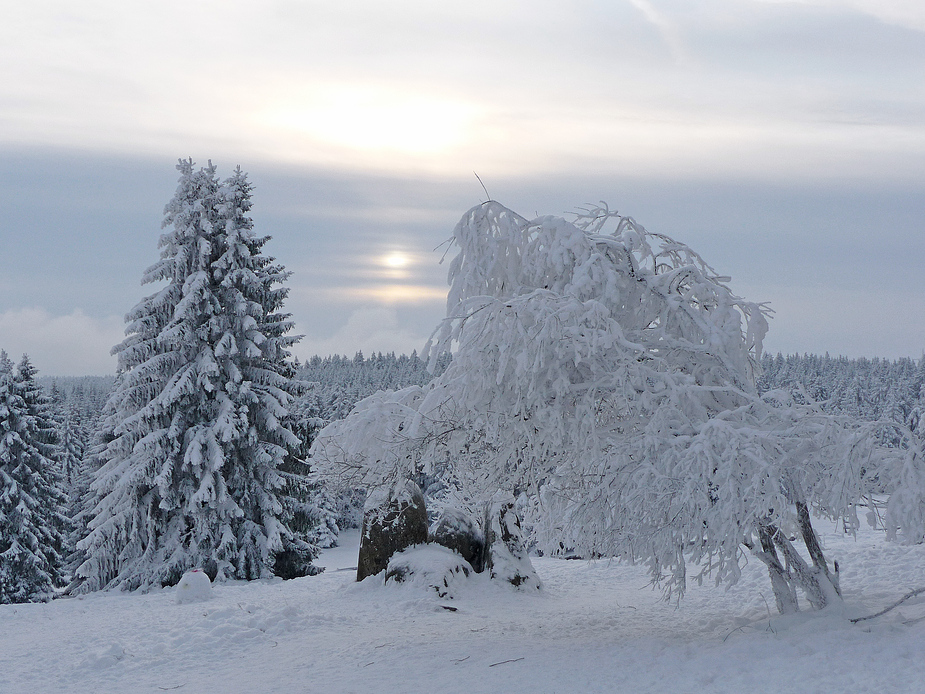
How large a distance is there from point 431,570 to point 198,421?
980 centimetres

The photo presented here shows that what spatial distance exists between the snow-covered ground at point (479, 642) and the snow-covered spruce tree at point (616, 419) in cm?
95

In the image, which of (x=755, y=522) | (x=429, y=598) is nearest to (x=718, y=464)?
(x=755, y=522)

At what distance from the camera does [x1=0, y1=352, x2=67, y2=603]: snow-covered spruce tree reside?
25.2m

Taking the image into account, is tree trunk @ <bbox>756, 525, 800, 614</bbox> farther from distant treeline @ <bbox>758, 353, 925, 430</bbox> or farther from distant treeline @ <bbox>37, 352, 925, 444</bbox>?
distant treeline @ <bbox>758, 353, 925, 430</bbox>

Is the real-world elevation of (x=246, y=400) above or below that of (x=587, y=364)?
below

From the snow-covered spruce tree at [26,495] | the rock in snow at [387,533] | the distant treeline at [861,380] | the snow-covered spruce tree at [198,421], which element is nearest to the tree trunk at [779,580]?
the rock in snow at [387,533]

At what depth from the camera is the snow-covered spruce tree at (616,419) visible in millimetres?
8258

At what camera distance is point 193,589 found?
1453cm

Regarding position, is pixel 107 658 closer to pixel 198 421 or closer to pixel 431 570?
pixel 431 570

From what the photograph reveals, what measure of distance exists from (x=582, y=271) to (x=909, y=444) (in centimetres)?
410

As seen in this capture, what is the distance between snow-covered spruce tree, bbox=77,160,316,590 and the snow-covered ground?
5248 millimetres

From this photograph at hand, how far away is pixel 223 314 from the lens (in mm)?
21297

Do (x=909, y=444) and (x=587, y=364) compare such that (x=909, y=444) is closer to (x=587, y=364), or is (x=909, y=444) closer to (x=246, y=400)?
(x=587, y=364)

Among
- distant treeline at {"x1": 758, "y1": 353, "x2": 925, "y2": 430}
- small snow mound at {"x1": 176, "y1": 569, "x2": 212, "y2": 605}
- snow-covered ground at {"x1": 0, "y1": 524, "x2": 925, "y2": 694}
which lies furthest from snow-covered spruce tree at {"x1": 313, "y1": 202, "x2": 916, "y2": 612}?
distant treeline at {"x1": 758, "y1": 353, "x2": 925, "y2": 430}
